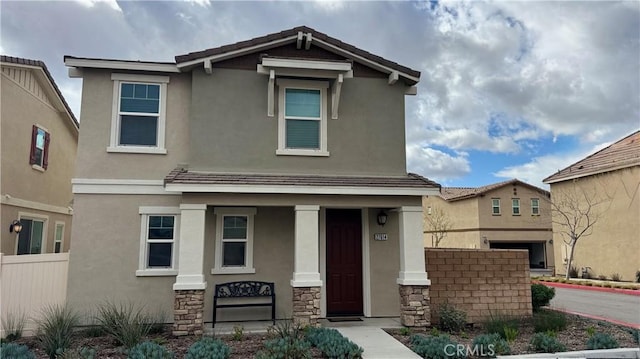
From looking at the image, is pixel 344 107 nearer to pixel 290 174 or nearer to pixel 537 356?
pixel 290 174

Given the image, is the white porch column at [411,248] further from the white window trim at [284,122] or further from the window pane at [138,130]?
the window pane at [138,130]

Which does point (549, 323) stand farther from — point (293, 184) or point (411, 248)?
point (293, 184)

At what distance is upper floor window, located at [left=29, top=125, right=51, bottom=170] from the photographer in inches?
498

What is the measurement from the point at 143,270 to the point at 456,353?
693cm

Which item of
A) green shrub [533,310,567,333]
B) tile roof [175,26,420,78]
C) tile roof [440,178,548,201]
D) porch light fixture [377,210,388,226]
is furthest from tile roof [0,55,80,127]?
tile roof [440,178,548,201]

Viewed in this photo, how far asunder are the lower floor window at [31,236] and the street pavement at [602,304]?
53.2 ft

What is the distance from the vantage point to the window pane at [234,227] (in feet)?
33.1

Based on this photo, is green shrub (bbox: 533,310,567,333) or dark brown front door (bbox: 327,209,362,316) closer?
green shrub (bbox: 533,310,567,333)

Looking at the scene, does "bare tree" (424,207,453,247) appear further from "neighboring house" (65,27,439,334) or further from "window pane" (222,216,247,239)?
"window pane" (222,216,247,239)

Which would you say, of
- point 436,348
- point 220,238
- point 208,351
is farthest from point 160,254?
point 436,348

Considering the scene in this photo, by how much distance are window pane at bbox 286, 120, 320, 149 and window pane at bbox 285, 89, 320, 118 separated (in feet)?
0.66

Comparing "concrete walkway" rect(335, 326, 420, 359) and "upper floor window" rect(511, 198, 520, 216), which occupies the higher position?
"upper floor window" rect(511, 198, 520, 216)

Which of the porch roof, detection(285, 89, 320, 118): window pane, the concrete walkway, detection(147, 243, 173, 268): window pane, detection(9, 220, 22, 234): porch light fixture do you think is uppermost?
detection(285, 89, 320, 118): window pane

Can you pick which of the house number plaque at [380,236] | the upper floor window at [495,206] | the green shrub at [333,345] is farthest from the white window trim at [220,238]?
the upper floor window at [495,206]
